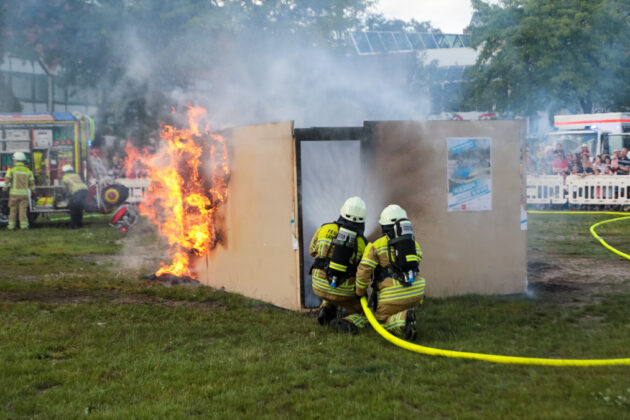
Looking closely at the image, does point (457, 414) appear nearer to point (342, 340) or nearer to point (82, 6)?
point (342, 340)

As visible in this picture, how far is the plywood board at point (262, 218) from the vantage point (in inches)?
318

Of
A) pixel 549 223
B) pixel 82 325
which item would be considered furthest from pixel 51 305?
pixel 549 223

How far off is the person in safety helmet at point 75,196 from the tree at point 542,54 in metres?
12.9

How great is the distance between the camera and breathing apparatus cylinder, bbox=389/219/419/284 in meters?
6.43

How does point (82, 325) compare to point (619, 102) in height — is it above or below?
below

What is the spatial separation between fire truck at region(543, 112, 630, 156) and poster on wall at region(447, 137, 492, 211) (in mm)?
18870

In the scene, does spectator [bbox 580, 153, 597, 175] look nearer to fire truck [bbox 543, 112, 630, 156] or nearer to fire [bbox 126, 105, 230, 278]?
fire truck [bbox 543, 112, 630, 156]

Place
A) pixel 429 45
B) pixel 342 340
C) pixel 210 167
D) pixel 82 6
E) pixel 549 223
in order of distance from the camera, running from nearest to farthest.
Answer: pixel 342 340 < pixel 210 167 < pixel 82 6 < pixel 549 223 < pixel 429 45

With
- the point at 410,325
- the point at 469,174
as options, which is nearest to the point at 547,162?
the point at 469,174

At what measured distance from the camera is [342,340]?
650cm

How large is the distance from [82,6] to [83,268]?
261 inches

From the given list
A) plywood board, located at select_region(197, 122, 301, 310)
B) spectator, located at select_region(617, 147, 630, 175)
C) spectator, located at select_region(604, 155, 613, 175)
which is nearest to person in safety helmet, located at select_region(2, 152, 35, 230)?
plywood board, located at select_region(197, 122, 301, 310)

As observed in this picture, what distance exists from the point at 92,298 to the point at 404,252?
15.2 feet

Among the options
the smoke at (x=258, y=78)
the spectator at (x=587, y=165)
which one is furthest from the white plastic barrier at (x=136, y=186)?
the spectator at (x=587, y=165)
